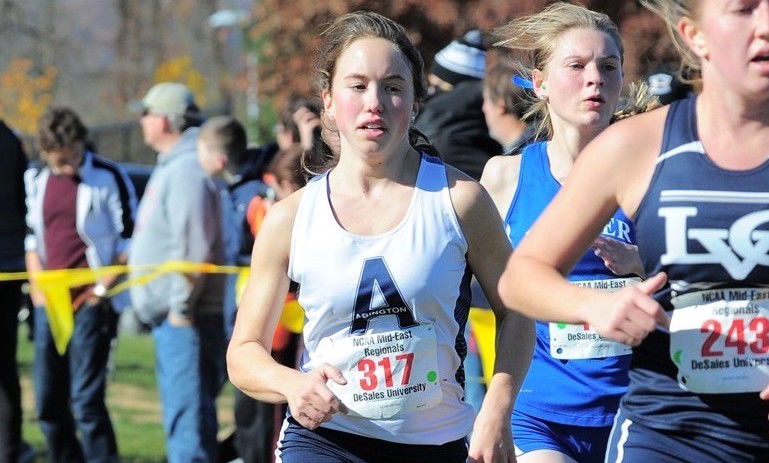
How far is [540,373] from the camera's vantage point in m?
4.80

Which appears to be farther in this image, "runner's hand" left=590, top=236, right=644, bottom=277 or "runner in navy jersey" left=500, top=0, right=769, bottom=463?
"runner's hand" left=590, top=236, right=644, bottom=277

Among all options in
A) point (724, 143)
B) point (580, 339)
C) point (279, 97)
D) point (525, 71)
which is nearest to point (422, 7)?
point (279, 97)

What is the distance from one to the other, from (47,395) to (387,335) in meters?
5.15

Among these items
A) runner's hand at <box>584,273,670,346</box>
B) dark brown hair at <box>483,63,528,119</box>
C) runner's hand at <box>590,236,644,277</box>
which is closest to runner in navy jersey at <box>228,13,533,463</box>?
runner's hand at <box>590,236,644,277</box>

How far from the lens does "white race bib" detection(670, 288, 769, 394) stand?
303 centimetres

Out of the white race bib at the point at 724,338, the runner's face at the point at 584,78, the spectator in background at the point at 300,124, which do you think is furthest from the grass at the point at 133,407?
the white race bib at the point at 724,338

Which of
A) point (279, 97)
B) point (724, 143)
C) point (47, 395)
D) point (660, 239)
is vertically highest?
point (279, 97)

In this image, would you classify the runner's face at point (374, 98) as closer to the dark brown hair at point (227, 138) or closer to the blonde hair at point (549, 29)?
the blonde hair at point (549, 29)

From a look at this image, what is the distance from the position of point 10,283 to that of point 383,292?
4.92 metres

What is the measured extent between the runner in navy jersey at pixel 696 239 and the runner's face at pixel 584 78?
5.65 feet

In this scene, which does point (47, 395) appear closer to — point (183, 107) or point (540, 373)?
point (183, 107)

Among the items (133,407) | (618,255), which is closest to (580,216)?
(618,255)

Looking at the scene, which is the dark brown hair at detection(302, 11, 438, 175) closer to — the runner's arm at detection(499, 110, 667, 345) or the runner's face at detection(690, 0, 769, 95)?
the runner's arm at detection(499, 110, 667, 345)

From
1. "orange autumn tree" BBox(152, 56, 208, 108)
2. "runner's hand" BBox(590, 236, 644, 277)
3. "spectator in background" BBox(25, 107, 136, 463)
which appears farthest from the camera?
"orange autumn tree" BBox(152, 56, 208, 108)
